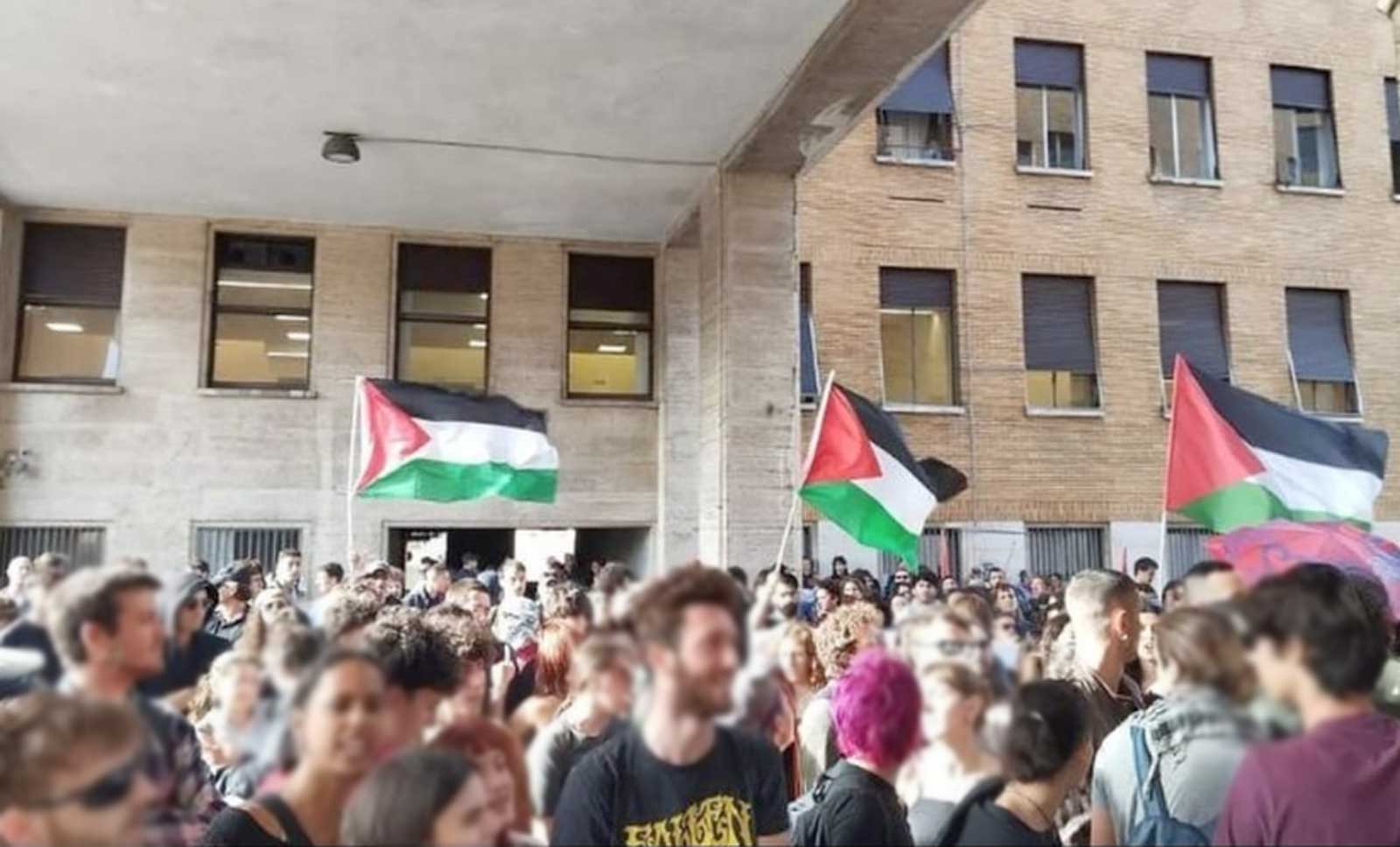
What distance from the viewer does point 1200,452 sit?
8.62ft

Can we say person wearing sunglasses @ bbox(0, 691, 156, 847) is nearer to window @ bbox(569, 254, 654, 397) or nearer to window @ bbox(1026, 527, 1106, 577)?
window @ bbox(569, 254, 654, 397)

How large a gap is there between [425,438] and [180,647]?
656 cm

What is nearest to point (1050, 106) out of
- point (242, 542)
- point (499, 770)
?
point (242, 542)

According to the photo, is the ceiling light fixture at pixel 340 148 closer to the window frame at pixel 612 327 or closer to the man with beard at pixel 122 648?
the window frame at pixel 612 327

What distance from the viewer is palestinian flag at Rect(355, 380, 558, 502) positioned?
7.54m

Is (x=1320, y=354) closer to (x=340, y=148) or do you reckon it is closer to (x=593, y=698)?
(x=340, y=148)

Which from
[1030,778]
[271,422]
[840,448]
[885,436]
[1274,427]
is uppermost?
[271,422]

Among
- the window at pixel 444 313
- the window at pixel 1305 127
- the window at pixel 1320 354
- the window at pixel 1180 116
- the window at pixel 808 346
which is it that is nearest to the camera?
the window at pixel 444 313

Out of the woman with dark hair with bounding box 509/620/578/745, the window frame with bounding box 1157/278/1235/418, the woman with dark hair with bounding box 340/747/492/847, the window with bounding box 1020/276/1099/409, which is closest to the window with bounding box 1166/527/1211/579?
the window frame with bounding box 1157/278/1235/418

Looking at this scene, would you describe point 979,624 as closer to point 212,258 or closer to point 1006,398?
point 212,258

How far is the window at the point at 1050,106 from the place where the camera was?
58.0 feet

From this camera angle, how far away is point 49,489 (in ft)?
40.8

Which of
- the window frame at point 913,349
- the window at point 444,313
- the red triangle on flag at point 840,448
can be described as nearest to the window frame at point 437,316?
the window at point 444,313

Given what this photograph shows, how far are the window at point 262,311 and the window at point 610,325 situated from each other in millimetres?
3329
